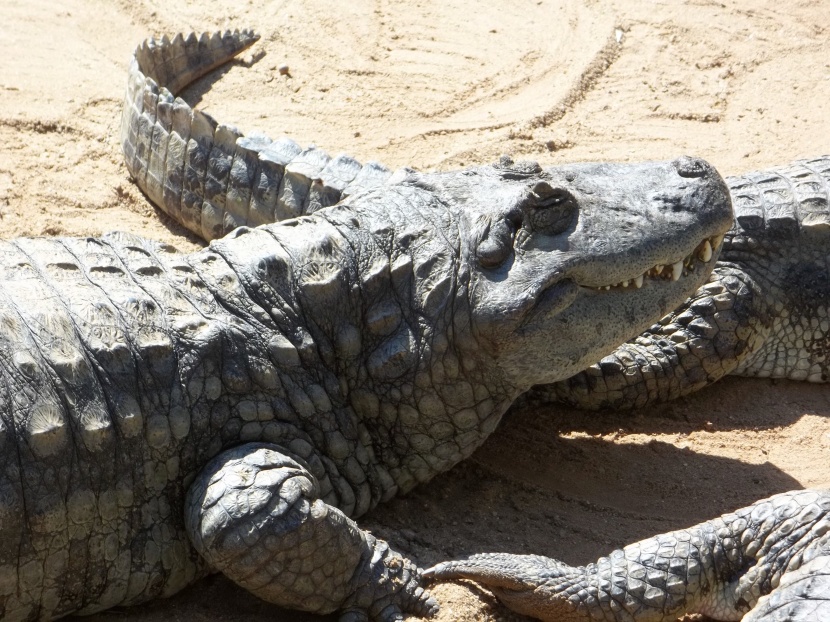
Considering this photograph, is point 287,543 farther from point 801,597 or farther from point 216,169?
point 216,169

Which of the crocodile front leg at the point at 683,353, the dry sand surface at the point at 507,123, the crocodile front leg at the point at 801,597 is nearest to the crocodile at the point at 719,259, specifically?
the crocodile front leg at the point at 683,353

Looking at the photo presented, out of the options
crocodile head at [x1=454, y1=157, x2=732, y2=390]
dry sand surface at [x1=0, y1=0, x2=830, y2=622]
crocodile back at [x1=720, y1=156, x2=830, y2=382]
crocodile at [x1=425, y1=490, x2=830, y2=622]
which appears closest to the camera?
crocodile at [x1=425, y1=490, x2=830, y2=622]

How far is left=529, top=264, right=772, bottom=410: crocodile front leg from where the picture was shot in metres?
5.41

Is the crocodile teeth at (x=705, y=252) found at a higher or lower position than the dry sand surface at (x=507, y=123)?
higher

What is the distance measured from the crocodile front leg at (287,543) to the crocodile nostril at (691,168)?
2.03m

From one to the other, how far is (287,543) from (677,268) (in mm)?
1976

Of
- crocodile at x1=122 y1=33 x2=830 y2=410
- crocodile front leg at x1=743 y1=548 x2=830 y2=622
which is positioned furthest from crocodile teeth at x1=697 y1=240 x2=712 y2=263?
crocodile front leg at x1=743 y1=548 x2=830 y2=622

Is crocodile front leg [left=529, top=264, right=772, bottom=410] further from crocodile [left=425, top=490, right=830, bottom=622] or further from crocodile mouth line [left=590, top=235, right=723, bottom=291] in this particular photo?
crocodile [left=425, top=490, right=830, bottom=622]

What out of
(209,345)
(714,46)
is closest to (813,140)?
(714,46)

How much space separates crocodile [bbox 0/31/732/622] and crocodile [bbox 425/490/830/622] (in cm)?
42

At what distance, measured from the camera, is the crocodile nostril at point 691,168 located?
4.51 m

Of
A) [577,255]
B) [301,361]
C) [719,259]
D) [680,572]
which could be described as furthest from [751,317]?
[301,361]

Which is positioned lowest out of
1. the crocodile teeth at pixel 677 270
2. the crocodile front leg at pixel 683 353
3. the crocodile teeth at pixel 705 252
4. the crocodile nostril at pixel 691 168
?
the crocodile front leg at pixel 683 353

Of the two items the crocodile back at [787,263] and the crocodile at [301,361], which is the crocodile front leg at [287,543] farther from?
the crocodile back at [787,263]
